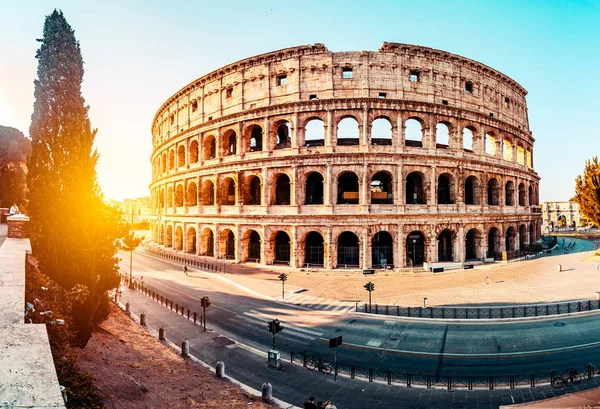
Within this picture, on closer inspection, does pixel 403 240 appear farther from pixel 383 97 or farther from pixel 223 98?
pixel 223 98

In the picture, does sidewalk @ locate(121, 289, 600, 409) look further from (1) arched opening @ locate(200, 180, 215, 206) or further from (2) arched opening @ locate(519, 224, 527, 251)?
(2) arched opening @ locate(519, 224, 527, 251)

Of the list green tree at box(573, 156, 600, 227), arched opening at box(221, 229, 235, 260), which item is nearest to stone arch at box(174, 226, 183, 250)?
arched opening at box(221, 229, 235, 260)

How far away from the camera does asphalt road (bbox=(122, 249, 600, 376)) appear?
12039 millimetres

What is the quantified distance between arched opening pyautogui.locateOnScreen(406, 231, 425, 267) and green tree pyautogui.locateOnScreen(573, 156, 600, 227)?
19816mm

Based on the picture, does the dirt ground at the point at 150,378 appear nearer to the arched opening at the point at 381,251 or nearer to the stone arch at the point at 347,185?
the arched opening at the point at 381,251

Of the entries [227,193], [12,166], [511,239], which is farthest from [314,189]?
[12,166]

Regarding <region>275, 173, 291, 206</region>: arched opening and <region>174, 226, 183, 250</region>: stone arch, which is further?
<region>174, 226, 183, 250</region>: stone arch

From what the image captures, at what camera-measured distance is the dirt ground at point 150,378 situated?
8227 millimetres

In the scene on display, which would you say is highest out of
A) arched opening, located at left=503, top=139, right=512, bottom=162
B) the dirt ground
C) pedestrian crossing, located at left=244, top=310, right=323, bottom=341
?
arched opening, located at left=503, top=139, right=512, bottom=162

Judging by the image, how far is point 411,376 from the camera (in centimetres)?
1100

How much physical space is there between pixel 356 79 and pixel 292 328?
2538 centimetres

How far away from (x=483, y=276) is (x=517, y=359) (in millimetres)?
16941

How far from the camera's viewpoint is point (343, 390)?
10359 millimetres

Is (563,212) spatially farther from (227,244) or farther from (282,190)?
(227,244)
